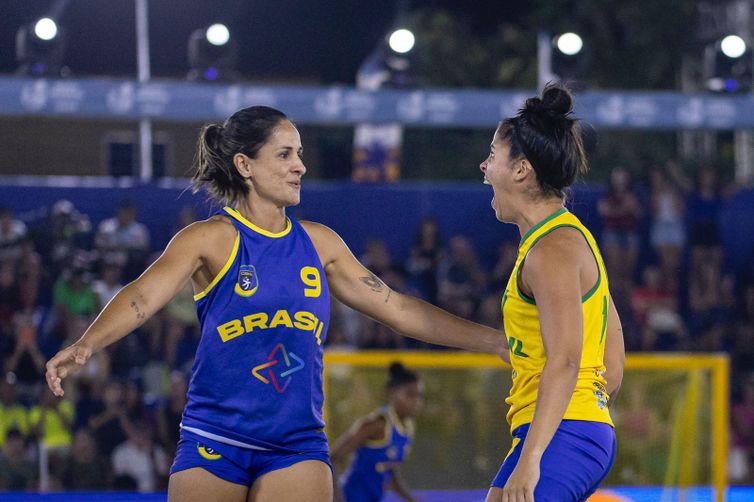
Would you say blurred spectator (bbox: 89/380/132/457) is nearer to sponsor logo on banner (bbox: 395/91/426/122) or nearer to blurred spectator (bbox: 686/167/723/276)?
sponsor logo on banner (bbox: 395/91/426/122)

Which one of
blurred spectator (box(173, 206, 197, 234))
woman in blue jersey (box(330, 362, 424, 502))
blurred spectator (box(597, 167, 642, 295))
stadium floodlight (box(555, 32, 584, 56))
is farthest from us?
blurred spectator (box(597, 167, 642, 295))

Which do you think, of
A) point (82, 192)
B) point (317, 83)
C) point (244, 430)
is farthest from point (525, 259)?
point (317, 83)

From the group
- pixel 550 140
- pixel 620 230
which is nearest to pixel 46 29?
pixel 620 230

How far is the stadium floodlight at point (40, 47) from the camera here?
11.8 m

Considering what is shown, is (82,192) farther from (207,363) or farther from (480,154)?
(480,154)

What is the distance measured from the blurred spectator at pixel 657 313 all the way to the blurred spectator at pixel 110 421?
5.12 meters

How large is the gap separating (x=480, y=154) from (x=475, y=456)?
14004mm

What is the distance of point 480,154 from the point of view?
74.3ft

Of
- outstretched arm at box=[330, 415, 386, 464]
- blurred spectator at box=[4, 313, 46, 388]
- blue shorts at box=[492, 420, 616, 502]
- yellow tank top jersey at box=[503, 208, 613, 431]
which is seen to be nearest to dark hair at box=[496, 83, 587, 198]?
yellow tank top jersey at box=[503, 208, 613, 431]

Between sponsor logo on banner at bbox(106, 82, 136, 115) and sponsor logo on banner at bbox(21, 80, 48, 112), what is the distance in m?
0.62

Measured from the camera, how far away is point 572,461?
12.0ft

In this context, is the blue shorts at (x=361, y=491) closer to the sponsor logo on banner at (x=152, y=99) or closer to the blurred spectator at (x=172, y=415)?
the blurred spectator at (x=172, y=415)

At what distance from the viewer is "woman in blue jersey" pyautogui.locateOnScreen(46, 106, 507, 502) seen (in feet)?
13.7

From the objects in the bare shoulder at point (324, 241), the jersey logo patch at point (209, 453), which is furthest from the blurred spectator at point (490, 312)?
the jersey logo patch at point (209, 453)
